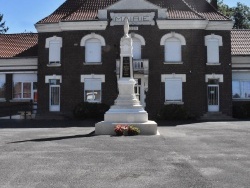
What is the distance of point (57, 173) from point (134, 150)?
3428 millimetres

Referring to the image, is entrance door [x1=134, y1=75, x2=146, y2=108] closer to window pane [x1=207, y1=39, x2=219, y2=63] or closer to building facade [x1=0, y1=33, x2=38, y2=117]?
window pane [x1=207, y1=39, x2=219, y2=63]

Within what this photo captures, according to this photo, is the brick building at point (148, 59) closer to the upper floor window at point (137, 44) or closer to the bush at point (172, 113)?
the upper floor window at point (137, 44)

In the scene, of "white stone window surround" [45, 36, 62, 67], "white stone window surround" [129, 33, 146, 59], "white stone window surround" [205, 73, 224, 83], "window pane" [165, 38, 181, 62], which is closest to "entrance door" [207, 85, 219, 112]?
"white stone window surround" [205, 73, 224, 83]

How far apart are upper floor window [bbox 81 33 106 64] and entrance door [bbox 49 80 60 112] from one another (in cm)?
321

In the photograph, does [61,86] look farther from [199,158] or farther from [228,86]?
[199,158]

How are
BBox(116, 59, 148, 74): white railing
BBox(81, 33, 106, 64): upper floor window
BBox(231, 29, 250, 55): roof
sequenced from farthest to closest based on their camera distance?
BBox(231, 29, 250, 55): roof → BBox(81, 33, 106, 64): upper floor window → BBox(116, 59, 148, 74): white railing

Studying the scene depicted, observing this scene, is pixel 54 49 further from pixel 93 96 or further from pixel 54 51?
pixel 93 96

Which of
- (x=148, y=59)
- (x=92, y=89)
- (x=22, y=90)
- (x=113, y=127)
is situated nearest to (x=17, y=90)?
(x=22, y=90)

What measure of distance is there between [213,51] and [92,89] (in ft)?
32.0

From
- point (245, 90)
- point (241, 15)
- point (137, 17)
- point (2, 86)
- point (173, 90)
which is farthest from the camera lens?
point (241, 15)

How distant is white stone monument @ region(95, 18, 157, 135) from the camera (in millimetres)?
14922

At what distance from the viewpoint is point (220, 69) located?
1125 inches

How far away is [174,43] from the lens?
28.2m

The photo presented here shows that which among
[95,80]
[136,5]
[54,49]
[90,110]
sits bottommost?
[90,110]
